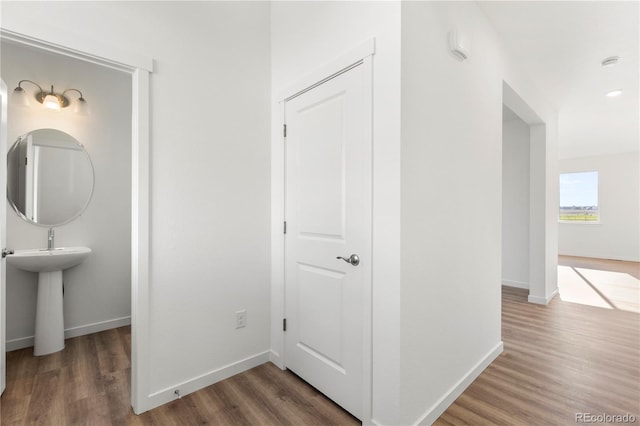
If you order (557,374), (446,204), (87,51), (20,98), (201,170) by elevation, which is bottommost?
(557,374)

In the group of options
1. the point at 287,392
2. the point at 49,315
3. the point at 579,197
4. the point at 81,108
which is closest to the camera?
the point at 287,392

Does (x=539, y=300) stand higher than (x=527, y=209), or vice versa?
(x=527, y=209)

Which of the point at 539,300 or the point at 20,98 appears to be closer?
the point at 20,98

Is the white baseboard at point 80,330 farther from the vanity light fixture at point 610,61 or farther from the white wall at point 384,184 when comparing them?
Answer: the vanity light fixture at point 610,61

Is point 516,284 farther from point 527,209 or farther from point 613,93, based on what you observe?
point 613,93

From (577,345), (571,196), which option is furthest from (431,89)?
(571,196)

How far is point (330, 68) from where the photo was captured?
1869mm

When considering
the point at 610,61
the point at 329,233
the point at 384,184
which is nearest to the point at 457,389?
the point at 329,233

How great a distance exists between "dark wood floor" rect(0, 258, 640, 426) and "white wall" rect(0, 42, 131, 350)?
1.02 ft

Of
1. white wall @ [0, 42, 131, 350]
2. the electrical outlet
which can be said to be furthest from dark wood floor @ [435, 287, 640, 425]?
white wall @ [0, 42, 131, 350]

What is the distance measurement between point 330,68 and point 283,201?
964 millimetres

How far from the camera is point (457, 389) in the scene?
1.94 m

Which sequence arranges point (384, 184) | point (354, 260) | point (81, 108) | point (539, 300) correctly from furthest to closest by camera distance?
point (539, 300), point (81, 108), point (354, 260), point (384, 184)

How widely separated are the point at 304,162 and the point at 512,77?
226 centimetres
